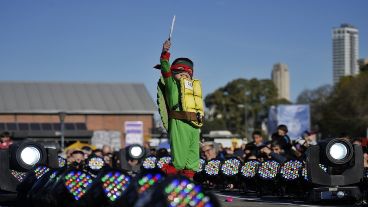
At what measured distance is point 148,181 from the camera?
6.80 metres

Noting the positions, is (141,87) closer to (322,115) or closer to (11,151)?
(322,115)

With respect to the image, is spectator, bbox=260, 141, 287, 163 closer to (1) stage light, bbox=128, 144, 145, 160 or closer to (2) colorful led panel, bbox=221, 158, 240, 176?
(2) colorful led panel, bbox=221, 158, 240, 176

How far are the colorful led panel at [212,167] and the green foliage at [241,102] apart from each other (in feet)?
302

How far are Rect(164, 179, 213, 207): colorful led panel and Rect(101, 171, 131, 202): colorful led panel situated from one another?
1373mm

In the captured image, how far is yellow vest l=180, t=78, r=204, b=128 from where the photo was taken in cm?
1128

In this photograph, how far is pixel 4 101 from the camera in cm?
8469

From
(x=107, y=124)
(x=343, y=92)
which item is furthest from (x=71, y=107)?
(x=343, y=92)

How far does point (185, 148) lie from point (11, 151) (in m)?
3.26

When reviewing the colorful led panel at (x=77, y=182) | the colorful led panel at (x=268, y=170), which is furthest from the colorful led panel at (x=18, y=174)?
the colorful led panel at (x=268, y=170)

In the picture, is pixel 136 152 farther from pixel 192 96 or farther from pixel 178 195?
pixel 178 195

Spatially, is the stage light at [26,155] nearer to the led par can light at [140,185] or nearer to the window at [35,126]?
the led par can light at [140,185]

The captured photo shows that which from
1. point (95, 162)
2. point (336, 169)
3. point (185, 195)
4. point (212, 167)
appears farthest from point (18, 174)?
point (212, 167)

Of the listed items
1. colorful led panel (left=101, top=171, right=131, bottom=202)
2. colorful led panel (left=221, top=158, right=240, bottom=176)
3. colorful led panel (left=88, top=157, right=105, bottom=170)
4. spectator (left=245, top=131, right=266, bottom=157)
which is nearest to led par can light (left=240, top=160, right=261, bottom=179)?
colorful led panel (left=221, top=158, right=240, bottom=176)

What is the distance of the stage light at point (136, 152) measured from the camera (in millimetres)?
25077
